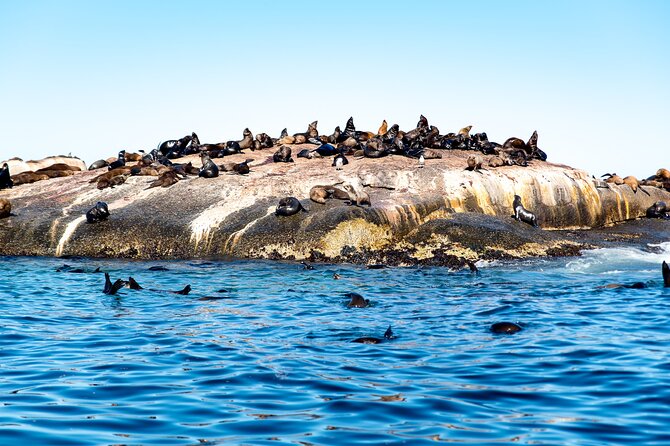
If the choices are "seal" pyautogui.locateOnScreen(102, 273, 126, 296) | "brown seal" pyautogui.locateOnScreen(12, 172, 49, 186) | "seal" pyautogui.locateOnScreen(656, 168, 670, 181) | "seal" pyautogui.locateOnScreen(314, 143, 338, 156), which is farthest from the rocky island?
"seal" pyautogui.locateOnScreen(102, 273, 126, 296)

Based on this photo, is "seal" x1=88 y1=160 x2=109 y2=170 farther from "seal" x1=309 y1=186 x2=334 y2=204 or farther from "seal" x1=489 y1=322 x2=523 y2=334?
"seal" x1=489 y1=322 x2=523 y2=334

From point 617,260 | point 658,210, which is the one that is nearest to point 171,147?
point 617,260

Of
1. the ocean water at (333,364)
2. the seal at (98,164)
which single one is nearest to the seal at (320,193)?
the ocean water at (333,364)

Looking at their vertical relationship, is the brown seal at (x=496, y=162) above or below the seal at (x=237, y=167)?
below

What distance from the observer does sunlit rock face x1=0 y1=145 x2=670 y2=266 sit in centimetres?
2236

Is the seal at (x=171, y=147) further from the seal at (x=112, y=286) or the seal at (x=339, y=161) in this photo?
the seal at (x=112, y=286)

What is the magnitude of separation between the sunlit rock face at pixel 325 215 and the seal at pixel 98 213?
0.72ft

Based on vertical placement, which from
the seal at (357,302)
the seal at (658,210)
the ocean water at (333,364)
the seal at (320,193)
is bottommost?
the ocean water at (333,364)

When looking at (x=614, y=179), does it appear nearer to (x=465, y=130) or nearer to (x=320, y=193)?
(x=465, y=130)

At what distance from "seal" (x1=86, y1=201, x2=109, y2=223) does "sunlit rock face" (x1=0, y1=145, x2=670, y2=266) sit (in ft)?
0.72

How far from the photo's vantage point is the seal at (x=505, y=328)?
39.0ft

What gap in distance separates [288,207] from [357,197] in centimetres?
225

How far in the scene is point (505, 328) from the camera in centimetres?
1192

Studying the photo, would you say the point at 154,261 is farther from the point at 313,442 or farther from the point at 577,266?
the point at 313,442
